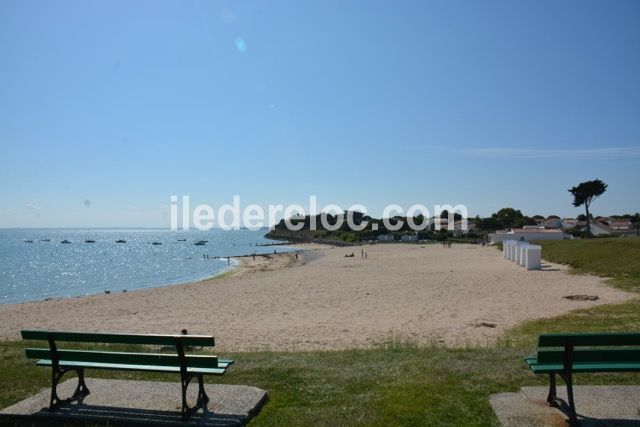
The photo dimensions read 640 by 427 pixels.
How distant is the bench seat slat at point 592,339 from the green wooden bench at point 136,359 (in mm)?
3070

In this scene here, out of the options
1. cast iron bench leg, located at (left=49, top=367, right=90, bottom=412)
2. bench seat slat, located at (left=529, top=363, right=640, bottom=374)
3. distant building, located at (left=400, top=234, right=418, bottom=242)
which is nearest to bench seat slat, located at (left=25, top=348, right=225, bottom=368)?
cast iron bench leg, located at (left=49, top=367, right=90, bottom=412)

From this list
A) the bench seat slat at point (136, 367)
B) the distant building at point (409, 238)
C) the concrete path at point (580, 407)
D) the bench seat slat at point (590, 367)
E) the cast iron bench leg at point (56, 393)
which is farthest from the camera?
the distant building at point (409, 238)

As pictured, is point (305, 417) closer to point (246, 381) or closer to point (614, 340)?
point (246, 381)

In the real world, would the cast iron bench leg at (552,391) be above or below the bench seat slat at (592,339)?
below

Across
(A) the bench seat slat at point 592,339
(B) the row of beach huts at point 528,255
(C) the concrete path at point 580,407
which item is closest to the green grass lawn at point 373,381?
(C) the concrete path at point 580,407

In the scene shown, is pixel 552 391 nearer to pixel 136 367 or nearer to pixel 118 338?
pixel 136 367

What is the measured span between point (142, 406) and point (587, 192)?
3020 inches

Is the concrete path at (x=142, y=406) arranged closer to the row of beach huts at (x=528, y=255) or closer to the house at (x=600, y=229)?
the row of beach huts at (x=528, y=255)

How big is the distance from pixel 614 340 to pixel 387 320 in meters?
10.2

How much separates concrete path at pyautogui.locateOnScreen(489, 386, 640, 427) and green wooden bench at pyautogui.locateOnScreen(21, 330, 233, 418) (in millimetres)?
2745

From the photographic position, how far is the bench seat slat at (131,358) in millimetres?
4828

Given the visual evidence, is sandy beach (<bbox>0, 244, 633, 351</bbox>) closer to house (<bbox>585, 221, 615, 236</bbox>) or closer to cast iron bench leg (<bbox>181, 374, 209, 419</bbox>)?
cast iron bench leg (<bbox>181, 374, 209, 419</bbox>)

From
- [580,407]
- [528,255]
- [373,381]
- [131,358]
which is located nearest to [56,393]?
[131,358]

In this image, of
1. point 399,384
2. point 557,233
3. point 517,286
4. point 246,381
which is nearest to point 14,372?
point 246,381
